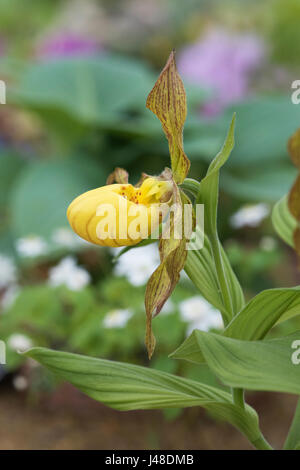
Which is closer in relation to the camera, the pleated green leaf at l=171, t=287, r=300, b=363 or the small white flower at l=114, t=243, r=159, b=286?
the pleated green leaf at l=171, t=287, r=300, b=363

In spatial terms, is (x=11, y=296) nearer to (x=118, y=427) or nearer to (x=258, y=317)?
(x=118, y=427)

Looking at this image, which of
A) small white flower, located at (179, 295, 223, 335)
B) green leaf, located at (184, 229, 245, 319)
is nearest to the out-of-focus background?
small white flower, located at (179, 295, 223, 335)

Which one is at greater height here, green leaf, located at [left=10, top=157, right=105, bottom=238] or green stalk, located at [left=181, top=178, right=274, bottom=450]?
green leaf, located at [left=10, top=157, right=105, bottom=238]

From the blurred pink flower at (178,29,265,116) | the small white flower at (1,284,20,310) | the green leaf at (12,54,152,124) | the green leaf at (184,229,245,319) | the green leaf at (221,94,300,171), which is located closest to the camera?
the green leaf at (184,229,245,319)

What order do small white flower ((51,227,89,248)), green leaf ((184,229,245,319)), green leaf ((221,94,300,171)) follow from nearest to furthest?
green leaf ((184,229,245,319)) < small white flower ((51,227,89,248)) < green leaf ((221,94,300,171))

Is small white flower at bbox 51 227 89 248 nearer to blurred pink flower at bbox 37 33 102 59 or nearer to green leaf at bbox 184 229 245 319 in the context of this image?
green leaf at bbox 184 229 245 319

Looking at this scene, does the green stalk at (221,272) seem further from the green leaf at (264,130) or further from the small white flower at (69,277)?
the green leaf at (264,130)
